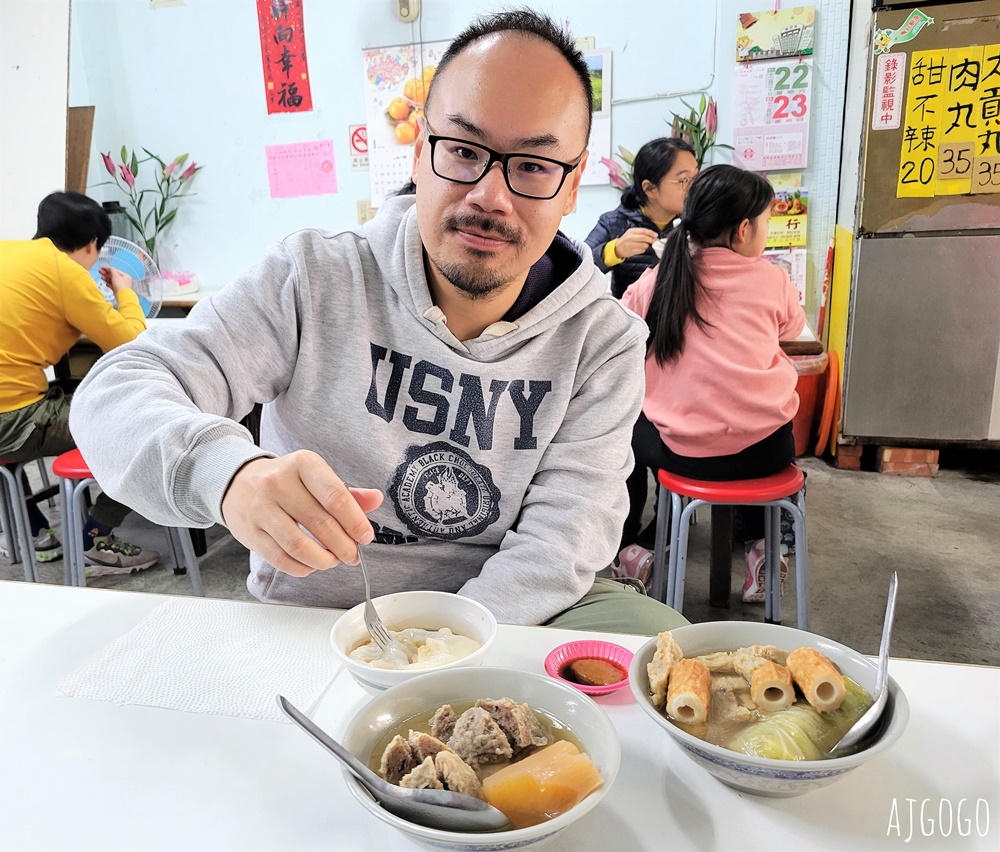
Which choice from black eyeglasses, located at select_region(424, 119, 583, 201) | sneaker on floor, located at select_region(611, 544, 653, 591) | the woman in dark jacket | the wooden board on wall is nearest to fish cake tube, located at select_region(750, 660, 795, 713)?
black eyeglasses, located at select_region(424, 119, 583, 201)

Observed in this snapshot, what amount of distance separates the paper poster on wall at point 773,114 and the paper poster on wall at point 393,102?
175 centimetres

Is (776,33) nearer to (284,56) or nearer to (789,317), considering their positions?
(789,317)

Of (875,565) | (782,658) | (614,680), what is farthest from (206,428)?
(875,565)

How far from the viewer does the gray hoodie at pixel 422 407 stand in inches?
49.4

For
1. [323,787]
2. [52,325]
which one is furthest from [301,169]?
[323,787]

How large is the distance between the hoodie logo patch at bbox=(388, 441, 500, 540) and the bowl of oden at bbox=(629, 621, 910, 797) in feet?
1.95

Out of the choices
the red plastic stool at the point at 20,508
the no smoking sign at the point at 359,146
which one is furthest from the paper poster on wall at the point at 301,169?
the red plastic stool at the point at 20,508

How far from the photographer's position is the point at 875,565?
280cm

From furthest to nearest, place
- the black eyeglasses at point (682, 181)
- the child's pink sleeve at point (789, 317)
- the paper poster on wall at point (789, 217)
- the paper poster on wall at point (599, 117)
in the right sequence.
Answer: the paper poster on wall at point (599, 117)
the paper poster on wall at point (789, 217)
the black eyeglasses at point (682, 181)
the child's pink sleeve at point (789, 317)

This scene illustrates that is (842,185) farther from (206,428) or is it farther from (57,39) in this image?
(57,39)

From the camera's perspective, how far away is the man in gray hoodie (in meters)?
1.19

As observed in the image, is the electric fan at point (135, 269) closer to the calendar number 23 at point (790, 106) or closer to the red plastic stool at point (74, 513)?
the red plastic stool at point (74, 513)

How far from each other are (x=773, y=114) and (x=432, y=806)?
423 cm

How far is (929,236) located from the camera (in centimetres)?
330
